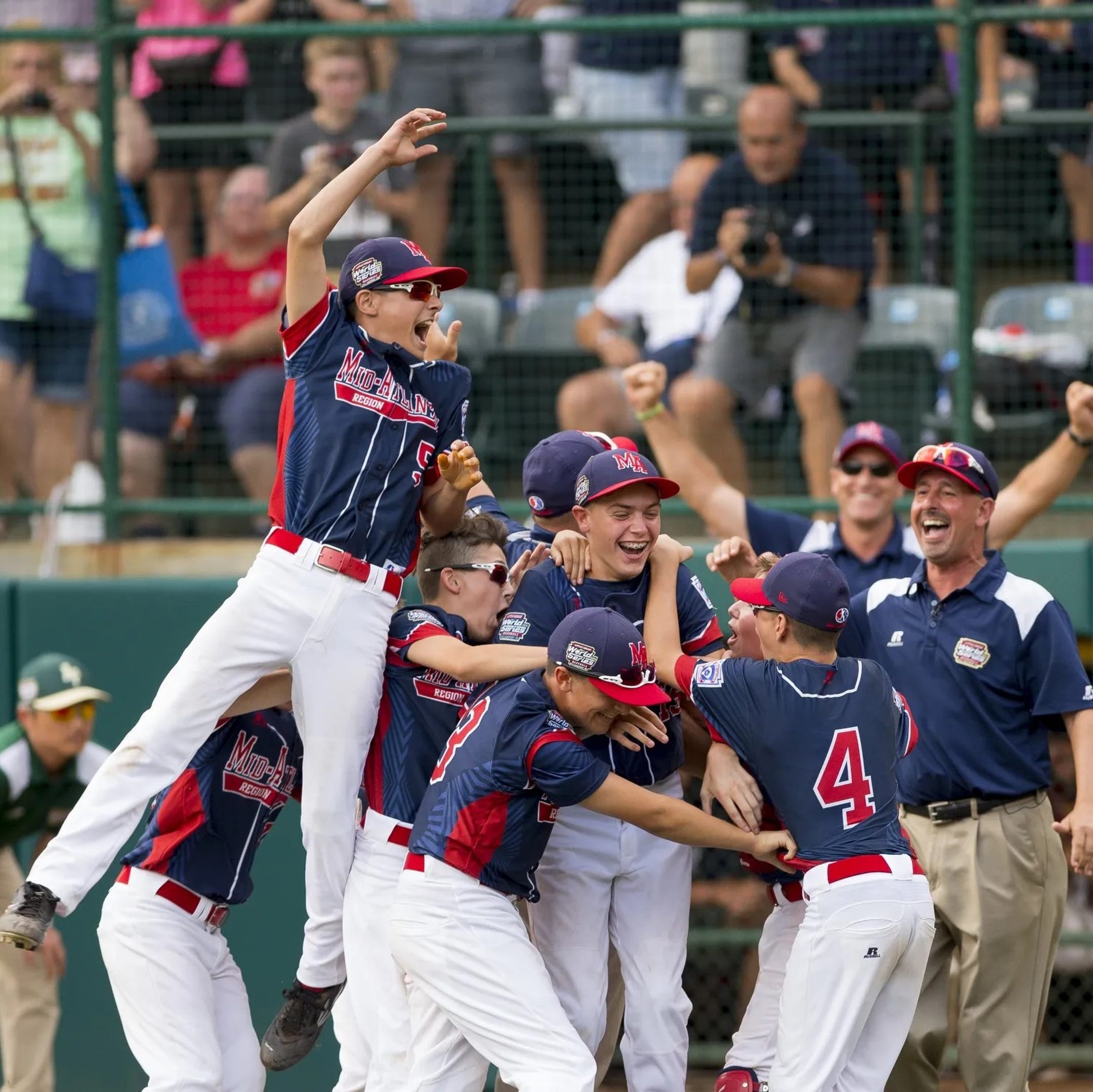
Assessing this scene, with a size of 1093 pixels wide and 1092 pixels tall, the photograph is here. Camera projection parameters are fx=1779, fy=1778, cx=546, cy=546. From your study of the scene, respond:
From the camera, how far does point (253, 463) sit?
7668mm

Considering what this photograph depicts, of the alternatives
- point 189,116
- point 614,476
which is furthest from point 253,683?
point 189,116

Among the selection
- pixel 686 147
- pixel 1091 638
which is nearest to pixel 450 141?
pixel 686 147

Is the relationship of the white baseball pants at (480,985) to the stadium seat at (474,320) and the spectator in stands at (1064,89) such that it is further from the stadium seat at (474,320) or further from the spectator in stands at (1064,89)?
the spectator in stands at (1064,89)

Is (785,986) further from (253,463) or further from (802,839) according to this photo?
(253,463)

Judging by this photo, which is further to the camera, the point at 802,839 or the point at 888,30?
the point at 888,30

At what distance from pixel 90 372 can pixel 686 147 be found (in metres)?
2.77

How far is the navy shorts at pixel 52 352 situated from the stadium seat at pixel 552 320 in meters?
1.88

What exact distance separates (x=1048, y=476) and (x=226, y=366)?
11.4 feet

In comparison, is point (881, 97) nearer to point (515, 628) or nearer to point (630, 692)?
point (515, 628)

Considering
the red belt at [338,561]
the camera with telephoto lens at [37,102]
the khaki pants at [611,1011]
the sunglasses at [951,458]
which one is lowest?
the khaki pants at [611,1011]

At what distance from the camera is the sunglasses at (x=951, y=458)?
559cm

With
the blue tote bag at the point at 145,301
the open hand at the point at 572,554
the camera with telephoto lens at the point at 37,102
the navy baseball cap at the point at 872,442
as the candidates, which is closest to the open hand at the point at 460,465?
the open hand at the point at 572,554

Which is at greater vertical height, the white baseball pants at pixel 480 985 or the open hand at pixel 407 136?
the open hand at pixel 407 136

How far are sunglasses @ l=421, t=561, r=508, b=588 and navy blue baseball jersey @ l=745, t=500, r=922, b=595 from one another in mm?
1336
